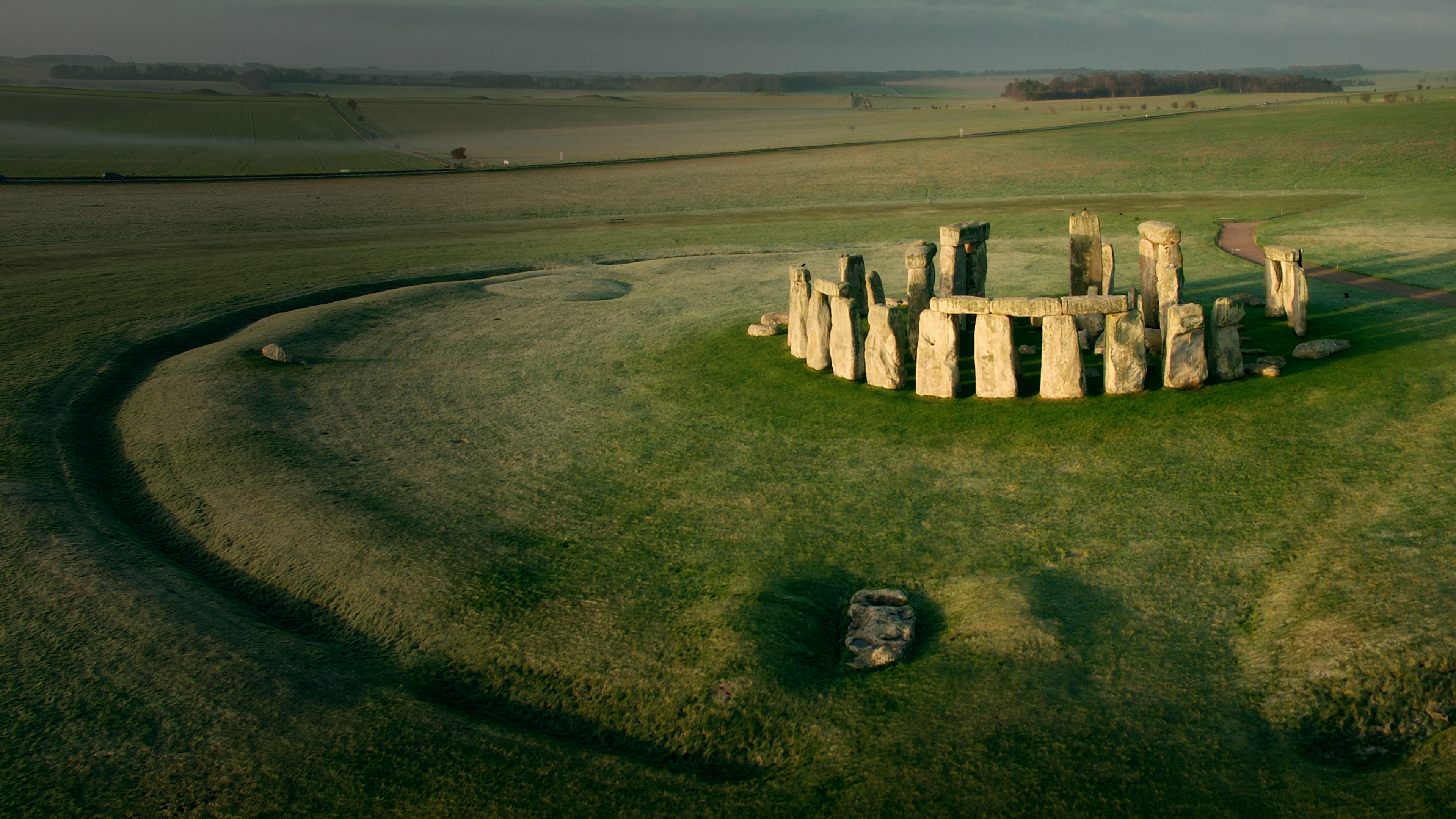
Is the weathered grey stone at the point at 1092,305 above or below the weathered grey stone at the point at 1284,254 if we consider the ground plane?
below

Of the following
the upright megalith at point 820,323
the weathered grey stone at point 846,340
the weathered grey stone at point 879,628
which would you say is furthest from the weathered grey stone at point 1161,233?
the weathered grey stone at point 879,628

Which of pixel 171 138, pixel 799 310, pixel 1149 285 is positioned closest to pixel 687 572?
pixel 799 310

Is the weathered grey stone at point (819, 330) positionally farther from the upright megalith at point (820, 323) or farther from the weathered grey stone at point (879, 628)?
the weathered grey stone at point (879, 628)

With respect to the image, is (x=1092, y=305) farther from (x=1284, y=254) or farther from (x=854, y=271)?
(x=854, y=271)

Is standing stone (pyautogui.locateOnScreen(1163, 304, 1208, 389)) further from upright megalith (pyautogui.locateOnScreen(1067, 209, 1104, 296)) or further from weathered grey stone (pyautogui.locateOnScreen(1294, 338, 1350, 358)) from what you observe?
upright megalith (pyautogui.locateOnScreen(1067, 209, 1104, 296))

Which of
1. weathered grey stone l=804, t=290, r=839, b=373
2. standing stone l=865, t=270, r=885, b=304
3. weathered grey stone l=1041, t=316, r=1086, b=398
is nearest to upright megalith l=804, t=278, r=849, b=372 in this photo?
weathered grey stone l=804, t=290, r=839, b=373

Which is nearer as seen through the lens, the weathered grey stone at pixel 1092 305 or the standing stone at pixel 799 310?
the weathered grey stone at pixel 1092 305
